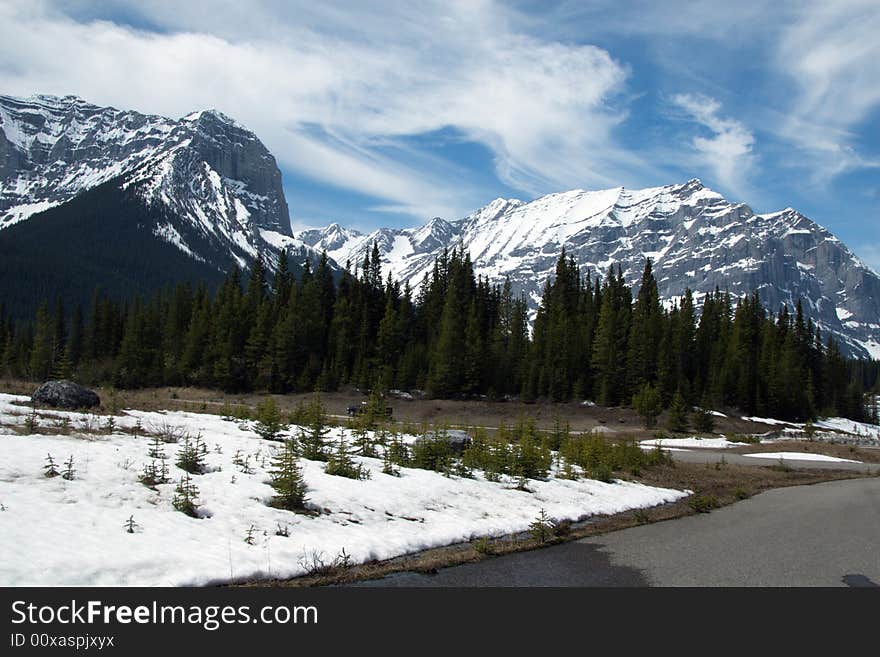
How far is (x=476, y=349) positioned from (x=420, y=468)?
56.1 meters

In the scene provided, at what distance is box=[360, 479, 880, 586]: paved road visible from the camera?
36.2 feet

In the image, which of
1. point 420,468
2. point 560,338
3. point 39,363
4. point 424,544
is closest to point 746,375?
point 560,338

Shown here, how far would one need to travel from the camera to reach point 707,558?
12.8 m

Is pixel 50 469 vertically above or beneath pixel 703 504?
above

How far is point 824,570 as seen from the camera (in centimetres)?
1204

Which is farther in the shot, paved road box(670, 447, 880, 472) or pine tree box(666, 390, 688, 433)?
pine tree box(666, 390, 688, 433)

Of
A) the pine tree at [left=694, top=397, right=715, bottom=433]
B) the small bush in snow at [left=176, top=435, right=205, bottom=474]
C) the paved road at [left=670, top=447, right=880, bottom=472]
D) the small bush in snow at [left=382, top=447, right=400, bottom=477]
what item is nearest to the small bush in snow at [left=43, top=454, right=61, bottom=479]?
the small bush in snow at [left=176, top=435, right=205, bottom=474]

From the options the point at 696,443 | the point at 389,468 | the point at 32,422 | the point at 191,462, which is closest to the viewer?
the point at 191,462

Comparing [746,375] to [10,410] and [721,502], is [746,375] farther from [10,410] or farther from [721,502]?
[10,410]

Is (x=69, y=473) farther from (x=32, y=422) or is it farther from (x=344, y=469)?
(x=344, y=469)

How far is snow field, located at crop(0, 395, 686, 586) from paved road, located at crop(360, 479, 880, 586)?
1736 millimetres

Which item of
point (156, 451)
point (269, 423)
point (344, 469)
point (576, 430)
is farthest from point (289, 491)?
point (576, 430)

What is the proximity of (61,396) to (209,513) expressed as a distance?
36.7 feet

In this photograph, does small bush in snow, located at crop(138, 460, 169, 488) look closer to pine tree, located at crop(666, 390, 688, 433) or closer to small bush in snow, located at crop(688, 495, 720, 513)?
small bush in snow, located at crop(688, 495, 720, 513)
